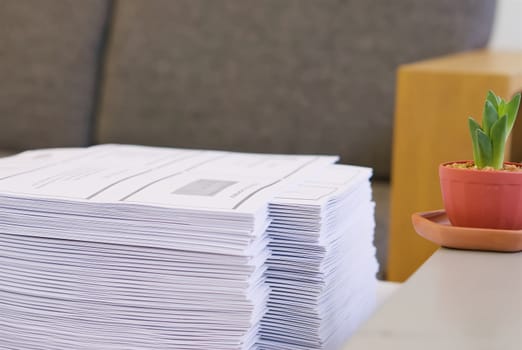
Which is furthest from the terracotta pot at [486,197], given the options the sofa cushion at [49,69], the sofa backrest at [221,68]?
the sofa cushion at [49,69]

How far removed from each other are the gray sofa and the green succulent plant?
117cm

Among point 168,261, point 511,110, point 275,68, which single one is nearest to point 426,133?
point 275,68

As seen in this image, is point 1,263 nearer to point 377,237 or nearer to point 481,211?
point 481,211

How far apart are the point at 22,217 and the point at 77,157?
6.8 inches

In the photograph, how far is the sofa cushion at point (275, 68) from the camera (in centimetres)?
191

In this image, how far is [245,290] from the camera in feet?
1.77

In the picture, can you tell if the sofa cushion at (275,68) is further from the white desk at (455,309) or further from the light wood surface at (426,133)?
the white desk at (455,309)

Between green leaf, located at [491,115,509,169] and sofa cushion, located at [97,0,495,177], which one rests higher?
green leaf, located at [491,115,509,169]

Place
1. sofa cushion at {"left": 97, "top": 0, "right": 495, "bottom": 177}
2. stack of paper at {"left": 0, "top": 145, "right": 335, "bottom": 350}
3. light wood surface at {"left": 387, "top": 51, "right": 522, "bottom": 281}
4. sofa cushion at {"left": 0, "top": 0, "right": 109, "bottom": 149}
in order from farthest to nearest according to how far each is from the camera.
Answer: sofa cushion at {"left": 0, "top": 0, "right": 109, "bottom": 149} → sofa cushion at {"left": 97, "top": 0, "right": 495, "bottom": 177} → light wood surface at {"left": 387, "top": 51, "right": 522, "bottom": 281} → stack of paper at {"left": 0, "top": 145, "right": 335, "bottom": 350}

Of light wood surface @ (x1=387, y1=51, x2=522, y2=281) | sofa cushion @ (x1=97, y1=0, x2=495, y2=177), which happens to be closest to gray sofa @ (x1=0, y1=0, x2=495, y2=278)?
sofa cushion @ (x1=97, y1=0, x2=495, y2=177)

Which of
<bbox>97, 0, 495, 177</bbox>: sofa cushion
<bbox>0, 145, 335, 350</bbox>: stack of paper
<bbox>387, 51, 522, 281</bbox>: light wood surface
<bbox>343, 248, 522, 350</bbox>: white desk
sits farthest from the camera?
<bbox>97, 0, 495, 177</bbox>: sofa cushion

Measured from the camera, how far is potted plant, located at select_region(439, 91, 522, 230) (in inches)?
23.0

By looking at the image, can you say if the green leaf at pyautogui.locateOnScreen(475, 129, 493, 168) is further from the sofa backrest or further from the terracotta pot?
the sofa backrest

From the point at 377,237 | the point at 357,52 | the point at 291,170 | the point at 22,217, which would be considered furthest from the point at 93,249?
the point at 357,52
